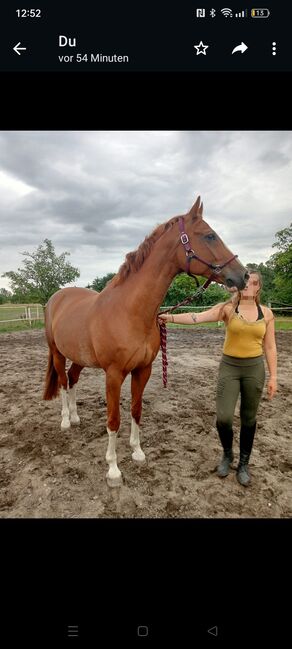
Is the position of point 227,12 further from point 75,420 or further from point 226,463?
point 75,420

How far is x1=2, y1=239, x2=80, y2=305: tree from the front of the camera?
17.8m

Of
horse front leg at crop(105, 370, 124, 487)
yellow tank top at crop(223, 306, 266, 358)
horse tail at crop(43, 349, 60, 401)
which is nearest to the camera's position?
yellow tank top at crop(223, 306, 266, 358)

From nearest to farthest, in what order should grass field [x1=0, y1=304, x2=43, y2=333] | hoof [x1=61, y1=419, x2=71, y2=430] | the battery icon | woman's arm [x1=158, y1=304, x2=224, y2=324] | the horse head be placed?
the battery icon < the horse head < woman's arm [x1=158, y1=304, x2=224, y2=324] < hoof [x1=61, y1=419, x2=71, y2=430] < grass field [x1=0, y1=304, x2=43, y2=333]

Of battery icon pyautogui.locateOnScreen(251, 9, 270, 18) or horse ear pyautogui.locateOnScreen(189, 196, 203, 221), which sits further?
horse ear pyautogui.locateOnScreen(189, 196, 203, 221)

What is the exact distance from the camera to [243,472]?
224 cm

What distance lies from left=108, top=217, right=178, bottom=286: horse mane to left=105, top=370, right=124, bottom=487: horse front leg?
82 centimetres

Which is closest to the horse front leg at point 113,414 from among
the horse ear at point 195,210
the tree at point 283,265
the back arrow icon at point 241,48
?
the horse ear at point 195,210

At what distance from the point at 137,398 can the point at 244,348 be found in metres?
1.15

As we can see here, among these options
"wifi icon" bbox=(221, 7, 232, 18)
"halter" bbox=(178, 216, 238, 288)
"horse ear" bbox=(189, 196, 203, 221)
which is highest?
"wifi icon" bbox=(221, 7, 232, 18)

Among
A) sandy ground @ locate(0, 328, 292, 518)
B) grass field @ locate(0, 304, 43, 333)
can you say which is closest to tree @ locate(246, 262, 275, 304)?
sandy ground @ locate(0, 328, 292, 518)

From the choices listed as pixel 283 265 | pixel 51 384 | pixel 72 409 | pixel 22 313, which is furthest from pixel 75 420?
pixel 283 265

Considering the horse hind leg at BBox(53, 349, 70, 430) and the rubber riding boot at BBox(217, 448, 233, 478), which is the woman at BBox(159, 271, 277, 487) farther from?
the horse hind leg at BBox(53, 349, 70, 430)

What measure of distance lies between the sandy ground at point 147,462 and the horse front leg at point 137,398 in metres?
0.09
